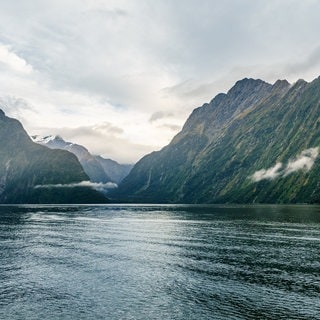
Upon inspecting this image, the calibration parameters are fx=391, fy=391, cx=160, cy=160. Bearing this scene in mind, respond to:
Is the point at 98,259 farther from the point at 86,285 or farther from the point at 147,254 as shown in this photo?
the point at 86,285

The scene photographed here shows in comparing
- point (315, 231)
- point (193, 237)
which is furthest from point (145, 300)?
point (315, 231)

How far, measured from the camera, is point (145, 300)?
53.2 m

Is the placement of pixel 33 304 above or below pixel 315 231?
below

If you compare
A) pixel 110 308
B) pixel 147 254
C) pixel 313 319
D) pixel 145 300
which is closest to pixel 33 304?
pixel 110 308

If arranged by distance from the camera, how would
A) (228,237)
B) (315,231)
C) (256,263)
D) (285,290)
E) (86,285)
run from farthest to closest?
(315,231)
(228,237)
(256,263)
(86,285)
(285,290)

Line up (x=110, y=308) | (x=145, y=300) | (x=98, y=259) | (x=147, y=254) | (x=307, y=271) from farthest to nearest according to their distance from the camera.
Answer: (x=147, y=254) < (x=98, y=259) < (x=307, y=271) < (x=145, y=300) < (x=110, y=308)

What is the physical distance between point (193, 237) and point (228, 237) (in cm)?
1111

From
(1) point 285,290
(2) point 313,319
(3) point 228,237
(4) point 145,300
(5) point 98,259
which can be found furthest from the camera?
(3) point 228,237

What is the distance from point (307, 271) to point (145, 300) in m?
33.7

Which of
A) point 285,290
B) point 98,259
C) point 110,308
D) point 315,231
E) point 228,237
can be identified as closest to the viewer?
point 110,308

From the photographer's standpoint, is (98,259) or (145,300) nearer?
(145,300)

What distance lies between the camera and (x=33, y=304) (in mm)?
51406

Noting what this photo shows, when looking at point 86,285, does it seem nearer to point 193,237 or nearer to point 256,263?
point 256,263

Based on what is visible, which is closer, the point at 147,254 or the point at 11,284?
the point at 11,284
